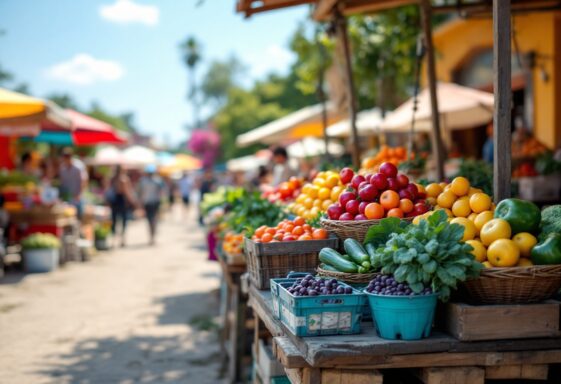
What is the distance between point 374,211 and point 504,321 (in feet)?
4.16

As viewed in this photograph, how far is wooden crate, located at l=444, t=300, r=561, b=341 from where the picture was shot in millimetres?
2898

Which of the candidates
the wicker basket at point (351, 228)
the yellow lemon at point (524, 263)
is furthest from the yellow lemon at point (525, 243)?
the wicker basket at point (351, 228)

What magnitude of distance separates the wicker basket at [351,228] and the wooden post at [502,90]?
647mm

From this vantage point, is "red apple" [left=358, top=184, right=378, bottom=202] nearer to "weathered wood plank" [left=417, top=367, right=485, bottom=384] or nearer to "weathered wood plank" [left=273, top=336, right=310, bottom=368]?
"weathered wood plank" [left=273, top=336, right=310, bottom=368]

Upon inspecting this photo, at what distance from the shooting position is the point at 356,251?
11.7 feet

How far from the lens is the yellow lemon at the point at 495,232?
10.5 ft

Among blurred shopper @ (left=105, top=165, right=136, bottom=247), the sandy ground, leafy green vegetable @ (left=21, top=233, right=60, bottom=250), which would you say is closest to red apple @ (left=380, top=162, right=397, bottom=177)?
the sandy ground

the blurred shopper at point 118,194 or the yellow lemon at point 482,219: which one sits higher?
the blurred shopper at point 118,194

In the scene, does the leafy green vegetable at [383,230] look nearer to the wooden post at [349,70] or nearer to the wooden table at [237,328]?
the wooden table at [237,328]

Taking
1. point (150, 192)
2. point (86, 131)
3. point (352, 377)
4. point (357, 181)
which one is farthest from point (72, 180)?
point (352, 377)

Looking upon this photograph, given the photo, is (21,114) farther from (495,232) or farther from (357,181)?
(495,232)

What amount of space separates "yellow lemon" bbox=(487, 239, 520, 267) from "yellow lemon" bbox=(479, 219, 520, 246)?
84mm

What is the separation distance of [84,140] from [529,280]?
42.4 ft

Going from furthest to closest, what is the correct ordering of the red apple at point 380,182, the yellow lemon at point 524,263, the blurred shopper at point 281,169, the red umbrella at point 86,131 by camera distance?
1. the red umbrella at point 86,131
2. the blurred shopper at point 281,169
3. the red apple at point 380,182
4. the yellow lemon at point 524,263
